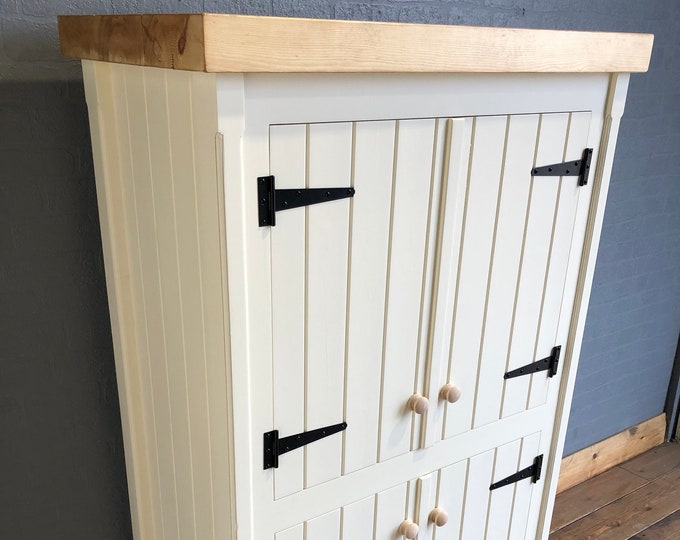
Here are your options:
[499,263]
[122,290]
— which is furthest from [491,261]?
[122,290]

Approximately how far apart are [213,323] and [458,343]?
54cm

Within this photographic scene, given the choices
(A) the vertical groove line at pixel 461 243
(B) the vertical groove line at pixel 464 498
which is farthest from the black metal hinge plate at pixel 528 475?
(A) the vertical groove line at pixel 461 243

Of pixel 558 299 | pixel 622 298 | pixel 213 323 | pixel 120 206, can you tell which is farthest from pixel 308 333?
pixel 622 298

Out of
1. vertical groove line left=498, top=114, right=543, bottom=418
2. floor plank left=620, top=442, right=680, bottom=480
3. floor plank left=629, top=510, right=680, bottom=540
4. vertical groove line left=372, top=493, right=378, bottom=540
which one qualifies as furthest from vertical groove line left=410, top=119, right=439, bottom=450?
floor plank left=620, top=442, right=680, bottom=480

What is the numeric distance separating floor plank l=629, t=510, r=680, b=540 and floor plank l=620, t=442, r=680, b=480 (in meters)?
0.33

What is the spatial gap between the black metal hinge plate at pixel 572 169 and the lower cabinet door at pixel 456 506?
646 millimetres

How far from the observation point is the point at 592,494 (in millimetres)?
2805

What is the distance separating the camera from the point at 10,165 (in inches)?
51.7

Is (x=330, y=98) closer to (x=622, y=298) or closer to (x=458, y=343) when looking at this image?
(x=458, y=343)

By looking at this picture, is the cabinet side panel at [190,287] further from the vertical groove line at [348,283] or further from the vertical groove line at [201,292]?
the vertical groove line at [348,283]

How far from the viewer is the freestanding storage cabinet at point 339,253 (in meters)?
0.98

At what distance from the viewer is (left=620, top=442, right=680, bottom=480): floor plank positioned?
2965 mm

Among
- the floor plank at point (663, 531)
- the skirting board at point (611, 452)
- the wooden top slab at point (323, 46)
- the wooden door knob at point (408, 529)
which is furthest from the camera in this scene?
the skirting board at point (611, 452)

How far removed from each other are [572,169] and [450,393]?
1.75 feet
